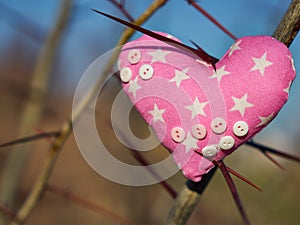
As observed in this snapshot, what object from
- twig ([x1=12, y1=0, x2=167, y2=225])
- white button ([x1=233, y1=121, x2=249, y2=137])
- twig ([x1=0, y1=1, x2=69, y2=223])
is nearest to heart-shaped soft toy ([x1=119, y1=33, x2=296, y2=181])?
white button ([x1=233, y1=121, x2=249, y2=137])

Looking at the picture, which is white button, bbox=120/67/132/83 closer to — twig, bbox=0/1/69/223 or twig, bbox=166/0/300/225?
twig, bbox=166/0/300/225

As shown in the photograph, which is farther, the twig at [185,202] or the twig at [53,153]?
the twig at [53,153]

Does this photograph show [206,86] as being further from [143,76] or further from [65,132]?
[65,132]

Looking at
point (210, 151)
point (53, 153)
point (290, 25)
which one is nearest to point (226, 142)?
point (210, 151)

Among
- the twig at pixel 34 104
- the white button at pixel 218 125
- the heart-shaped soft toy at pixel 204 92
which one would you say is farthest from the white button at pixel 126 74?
the twig at pixel 34 104

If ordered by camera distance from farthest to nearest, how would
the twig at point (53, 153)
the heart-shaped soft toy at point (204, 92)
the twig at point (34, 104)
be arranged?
the twig at point (34, 104) < the twig at point (53, 153) < the heart-shaped soft toy at point (204, 92)

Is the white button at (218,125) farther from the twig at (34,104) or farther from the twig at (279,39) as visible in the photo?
the twig at (34,104)
